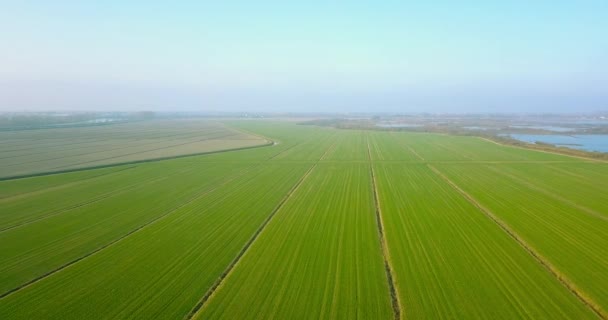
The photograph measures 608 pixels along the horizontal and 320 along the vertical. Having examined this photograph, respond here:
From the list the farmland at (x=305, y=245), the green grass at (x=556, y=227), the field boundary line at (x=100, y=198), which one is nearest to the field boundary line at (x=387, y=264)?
the farmland at (x=305, y=245)

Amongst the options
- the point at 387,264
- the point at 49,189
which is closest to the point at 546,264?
the point at 387,264

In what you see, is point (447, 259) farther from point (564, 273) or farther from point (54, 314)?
point (54, 314)

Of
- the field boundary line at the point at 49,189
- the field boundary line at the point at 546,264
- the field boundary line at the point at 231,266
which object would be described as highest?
the field boundary line at the point at 49,189

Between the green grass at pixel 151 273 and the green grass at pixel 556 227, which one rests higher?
the green grass at pixel 556 227

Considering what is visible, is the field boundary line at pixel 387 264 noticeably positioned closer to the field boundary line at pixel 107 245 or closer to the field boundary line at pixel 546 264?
the field boundary line at pixel 546 264

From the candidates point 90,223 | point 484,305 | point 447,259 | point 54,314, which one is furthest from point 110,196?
point 484,305

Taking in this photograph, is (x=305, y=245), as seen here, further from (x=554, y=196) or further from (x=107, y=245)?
(x=554, y=196)

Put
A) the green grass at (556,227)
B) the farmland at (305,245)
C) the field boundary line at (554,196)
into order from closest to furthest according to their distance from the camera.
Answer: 1. the farmland at (305,245)
2. the green grass at (556,227)
3. the field boundary line at (554,196)

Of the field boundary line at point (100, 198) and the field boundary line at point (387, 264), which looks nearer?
the field boundary line at point (387, 264)
